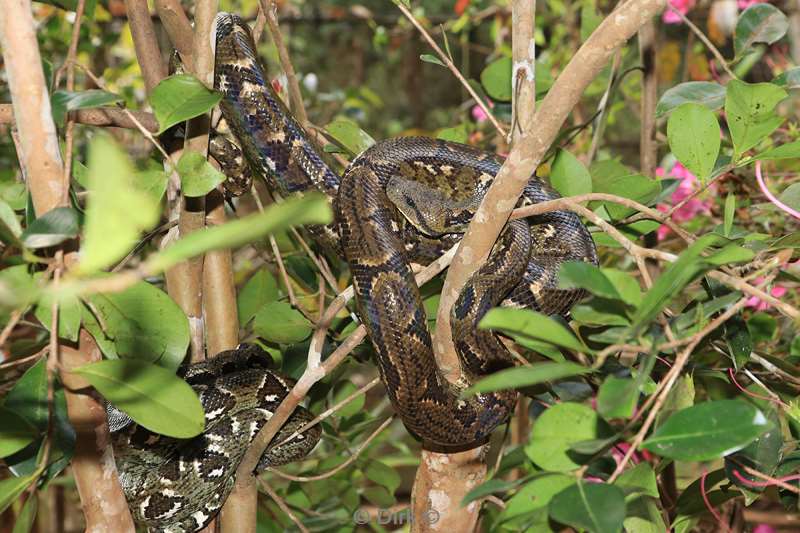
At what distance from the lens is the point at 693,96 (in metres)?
1.42

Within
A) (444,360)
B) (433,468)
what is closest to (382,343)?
(444,360)

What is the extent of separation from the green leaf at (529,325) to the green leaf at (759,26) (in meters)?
1.05

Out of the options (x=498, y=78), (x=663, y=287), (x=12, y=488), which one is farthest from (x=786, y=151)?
(x=12, y=488)

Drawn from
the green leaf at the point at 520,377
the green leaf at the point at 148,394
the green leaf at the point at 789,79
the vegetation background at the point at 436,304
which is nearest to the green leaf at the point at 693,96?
the vegetation background at the point at 436,304

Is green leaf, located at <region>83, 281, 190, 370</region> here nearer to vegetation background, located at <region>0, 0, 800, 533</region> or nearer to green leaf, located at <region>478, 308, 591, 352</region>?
vegetation background, located at <region>0, 0, 800, 533</region>

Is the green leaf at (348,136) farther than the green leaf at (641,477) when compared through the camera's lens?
Yes

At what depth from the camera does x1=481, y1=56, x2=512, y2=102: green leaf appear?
1.72 metres

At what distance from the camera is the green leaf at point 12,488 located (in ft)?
2.86

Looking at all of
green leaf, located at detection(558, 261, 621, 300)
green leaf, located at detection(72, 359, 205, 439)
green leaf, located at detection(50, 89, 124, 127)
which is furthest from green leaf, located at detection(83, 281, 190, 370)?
green leaf, located at detection(558, 261, 621, 300)

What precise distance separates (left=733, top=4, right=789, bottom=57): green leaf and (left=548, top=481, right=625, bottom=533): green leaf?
1119 millimetres

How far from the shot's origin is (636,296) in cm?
76

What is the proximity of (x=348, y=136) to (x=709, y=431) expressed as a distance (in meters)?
1.12

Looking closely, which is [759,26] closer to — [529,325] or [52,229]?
[529,325]

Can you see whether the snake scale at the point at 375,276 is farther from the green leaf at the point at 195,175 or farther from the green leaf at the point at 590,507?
the green leaf at the point at 590,507
